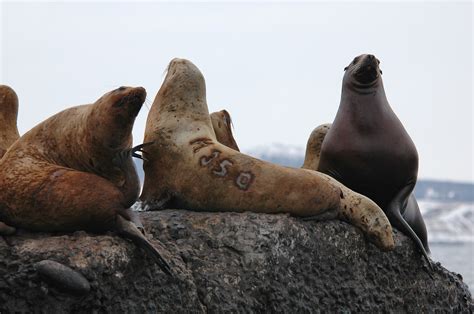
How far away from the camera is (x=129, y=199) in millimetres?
6426

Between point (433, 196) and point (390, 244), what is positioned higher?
point (390, 244)

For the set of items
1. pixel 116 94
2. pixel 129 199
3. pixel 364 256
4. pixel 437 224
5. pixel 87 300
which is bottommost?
pixel 437 224

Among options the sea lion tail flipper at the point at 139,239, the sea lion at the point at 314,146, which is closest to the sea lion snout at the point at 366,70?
the sea lion at the point at 314,146

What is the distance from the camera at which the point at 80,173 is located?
20.6ft

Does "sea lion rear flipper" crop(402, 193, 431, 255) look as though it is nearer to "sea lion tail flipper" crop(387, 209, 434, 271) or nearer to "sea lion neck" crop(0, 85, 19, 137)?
"sea lion tail flipper" crop(387, 209, 434, 271)

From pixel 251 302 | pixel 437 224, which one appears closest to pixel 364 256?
pixel 251 302

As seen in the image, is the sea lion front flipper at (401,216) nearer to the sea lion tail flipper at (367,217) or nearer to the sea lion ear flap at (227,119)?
the sea lion tail flipper at (367,217)

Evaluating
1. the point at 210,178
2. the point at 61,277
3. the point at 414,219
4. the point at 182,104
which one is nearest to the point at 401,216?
the point at 414,219

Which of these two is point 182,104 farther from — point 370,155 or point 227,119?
point 370,155

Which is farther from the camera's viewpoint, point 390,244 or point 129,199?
point 390,244

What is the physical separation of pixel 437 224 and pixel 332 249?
8219cm

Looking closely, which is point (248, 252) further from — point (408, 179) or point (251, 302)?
point (408, 179)

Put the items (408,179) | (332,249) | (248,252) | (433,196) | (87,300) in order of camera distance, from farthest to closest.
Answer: (433,196), (408,179), (332,249), (248,252), (87,300)

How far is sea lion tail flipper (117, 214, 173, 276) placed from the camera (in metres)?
6.19
